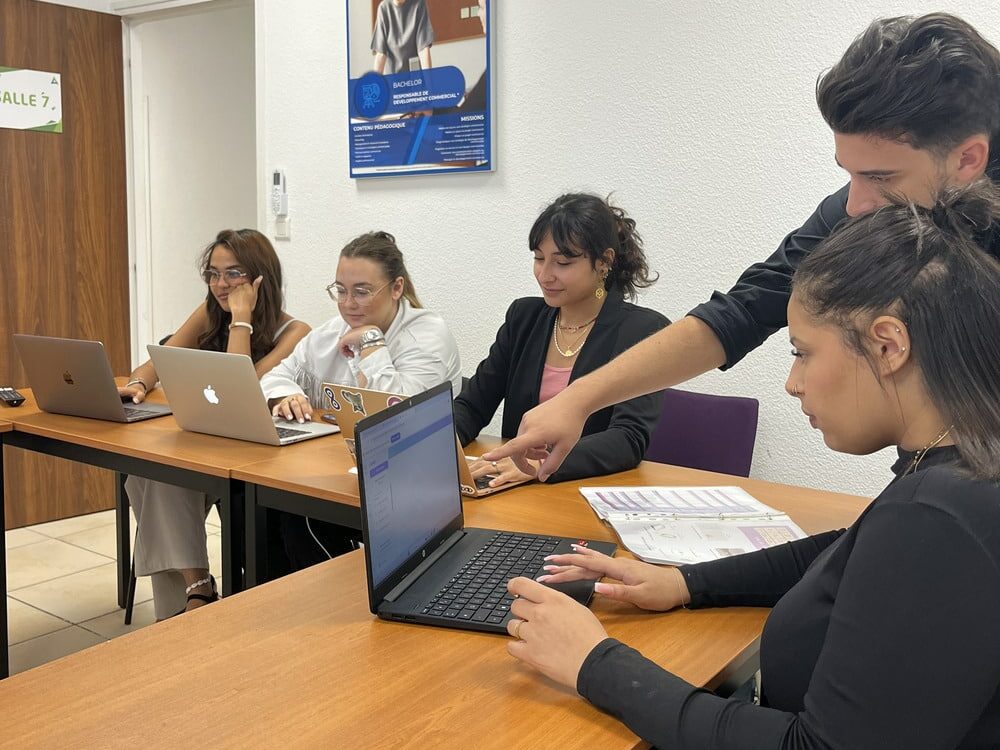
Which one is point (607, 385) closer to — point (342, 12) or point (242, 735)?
point (242, 735)

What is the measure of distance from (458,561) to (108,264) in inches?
140

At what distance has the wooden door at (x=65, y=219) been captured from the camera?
405cm

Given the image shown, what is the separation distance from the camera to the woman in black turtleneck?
0.80 m

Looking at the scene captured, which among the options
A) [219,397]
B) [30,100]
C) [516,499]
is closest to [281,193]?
[30,100]

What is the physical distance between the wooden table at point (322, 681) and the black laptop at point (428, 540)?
42 millimetres

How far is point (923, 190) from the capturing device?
132 cm

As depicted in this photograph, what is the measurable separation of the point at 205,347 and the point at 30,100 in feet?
5.51

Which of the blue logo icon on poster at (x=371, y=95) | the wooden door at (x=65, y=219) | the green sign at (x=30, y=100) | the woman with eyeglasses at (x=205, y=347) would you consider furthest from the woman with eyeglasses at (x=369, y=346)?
the green sign at (x=30, y=100)

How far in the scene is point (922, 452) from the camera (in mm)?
910

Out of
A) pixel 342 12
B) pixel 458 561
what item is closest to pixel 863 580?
pixel 458 561

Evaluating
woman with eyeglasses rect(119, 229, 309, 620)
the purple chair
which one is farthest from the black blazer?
woman with eyeglasses rect(119, 229, 309, 620)

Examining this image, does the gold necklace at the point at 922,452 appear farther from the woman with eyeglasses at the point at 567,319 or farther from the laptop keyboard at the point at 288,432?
the laptop keyboard at the point at 288,432

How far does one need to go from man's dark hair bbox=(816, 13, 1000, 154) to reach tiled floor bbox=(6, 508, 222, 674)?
8.80ft

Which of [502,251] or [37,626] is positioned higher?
[502,251]
